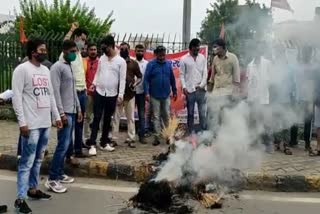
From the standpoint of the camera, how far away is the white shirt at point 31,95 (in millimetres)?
5617

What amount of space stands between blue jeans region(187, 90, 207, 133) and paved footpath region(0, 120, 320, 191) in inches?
35.6

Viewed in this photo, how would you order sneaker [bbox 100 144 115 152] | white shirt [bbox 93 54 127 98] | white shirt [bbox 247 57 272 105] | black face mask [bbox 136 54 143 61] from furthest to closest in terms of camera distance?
black face mask [bbox 136 54 143 61]
white shirt [bbox 247 57 272 105]
sneaker [bbox 100 144 115 152]
white shirt [bbox 93 54 127 98]

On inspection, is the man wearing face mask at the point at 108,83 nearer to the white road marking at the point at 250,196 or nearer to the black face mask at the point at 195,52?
the white road marking at the point at 250,196

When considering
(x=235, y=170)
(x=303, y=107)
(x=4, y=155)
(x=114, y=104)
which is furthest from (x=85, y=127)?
(x=303, y=107)

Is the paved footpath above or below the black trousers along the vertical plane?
below

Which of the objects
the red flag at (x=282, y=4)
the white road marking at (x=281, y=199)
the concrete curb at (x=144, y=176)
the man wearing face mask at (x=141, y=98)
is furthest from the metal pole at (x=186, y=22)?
the white road marking at (x=281, y=199)

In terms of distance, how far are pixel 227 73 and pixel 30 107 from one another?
4.08 metres

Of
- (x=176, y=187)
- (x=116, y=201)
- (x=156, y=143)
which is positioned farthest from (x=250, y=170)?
(x=156, y=143)

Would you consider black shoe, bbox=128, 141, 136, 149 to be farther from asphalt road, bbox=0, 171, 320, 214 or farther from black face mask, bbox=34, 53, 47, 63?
black face mask, bbox=34, 53, 47, 63

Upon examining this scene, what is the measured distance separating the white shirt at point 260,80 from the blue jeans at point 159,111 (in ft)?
4.78

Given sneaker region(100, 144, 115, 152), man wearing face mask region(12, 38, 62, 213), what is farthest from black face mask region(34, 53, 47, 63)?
sneaker region(100, 144, 115, 152)

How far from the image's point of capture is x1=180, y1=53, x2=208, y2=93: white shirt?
9.30 m

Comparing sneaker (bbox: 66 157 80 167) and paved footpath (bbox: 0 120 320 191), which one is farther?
sneaker (bbox: 66 157 80 167)

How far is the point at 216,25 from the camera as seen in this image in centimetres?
1108
